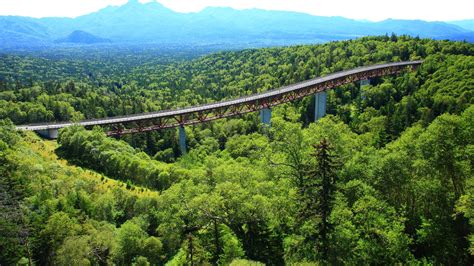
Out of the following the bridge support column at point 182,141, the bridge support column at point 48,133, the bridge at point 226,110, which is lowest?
the bridge support column at point 182,141

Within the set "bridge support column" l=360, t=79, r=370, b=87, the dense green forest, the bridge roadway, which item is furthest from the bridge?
the dense green forest

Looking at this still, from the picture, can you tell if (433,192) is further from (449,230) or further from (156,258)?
(156,258)

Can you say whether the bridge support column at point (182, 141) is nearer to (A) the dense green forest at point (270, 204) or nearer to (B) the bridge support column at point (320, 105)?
(A) the dense green forest at point (270, 204)

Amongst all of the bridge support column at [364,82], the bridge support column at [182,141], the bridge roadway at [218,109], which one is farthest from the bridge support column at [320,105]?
the bridge support column at [182,141]

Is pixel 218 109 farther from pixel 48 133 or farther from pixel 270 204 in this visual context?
pixel 270 204

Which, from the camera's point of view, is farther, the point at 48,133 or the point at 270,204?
the point at 48,133

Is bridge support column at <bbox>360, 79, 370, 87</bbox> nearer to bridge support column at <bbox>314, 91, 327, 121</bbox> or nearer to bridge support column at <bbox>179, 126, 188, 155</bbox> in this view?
bridge support column at <bbox>314, 91, 327, 121</bbox>

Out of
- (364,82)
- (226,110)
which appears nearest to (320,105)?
(364,82)
